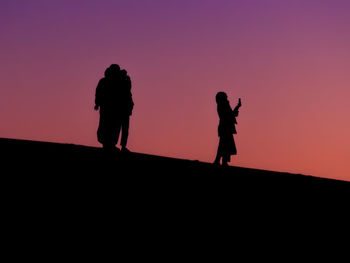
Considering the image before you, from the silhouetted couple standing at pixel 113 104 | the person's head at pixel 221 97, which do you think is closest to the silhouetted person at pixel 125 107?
the silhouetted couple standing at pixel 113 104

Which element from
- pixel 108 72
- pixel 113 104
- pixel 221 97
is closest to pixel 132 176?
pixel 113 104

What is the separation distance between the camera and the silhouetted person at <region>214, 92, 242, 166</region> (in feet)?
50.2

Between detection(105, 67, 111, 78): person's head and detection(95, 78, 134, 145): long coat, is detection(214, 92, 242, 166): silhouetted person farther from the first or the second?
detection(105, 67, 111, 78): person's head

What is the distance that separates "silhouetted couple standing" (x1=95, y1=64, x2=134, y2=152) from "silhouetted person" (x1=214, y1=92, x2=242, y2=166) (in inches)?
122

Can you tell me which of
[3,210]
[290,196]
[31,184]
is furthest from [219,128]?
[3,210]

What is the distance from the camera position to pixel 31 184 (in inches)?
362

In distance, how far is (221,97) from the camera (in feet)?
50.5

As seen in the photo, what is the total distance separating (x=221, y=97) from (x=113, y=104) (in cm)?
361

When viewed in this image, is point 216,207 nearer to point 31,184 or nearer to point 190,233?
point 190,233

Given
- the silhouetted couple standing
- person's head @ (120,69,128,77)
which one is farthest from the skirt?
person's head @ (120,69,128,77)

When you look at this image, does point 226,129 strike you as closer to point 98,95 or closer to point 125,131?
point 125,131

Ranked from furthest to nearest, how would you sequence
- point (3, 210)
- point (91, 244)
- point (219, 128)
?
point (219, 128)
point (3, 210)
point (91, 244)

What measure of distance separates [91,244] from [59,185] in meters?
2.14

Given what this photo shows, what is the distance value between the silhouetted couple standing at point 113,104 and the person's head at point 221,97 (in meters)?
3.04
